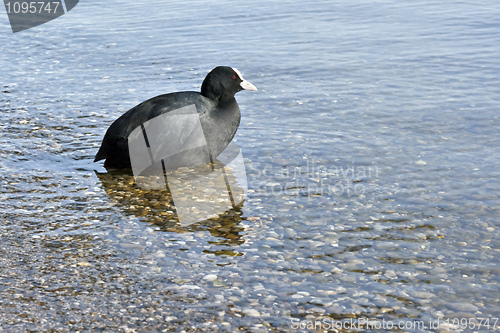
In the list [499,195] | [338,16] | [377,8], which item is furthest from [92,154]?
[377,8]

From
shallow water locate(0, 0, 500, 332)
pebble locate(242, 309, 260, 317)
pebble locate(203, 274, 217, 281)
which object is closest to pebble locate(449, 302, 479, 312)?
shallow water locate(0, 0, 500, 332)

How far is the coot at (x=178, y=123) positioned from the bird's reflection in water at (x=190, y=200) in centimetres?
27

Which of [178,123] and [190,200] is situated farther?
[178,123]

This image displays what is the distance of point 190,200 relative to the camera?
7555mm

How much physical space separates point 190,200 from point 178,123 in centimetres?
110

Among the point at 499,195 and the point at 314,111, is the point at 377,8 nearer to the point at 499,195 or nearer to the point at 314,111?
the point at 314,111

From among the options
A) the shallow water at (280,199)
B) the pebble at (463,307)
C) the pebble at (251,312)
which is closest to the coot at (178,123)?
the shallow water at (280,199)

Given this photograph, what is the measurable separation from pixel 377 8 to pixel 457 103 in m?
9.43

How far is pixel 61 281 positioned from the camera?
5.57m

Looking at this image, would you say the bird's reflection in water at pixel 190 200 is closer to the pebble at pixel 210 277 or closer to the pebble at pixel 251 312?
the pebble at pixel 210 277

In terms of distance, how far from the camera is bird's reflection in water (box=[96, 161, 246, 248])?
22.3 ft

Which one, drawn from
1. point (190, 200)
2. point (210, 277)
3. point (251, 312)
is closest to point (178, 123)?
point (190, 200)

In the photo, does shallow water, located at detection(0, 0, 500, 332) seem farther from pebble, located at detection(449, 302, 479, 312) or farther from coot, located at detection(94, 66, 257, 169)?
coot, located at detection(94, 66, 257, 169)

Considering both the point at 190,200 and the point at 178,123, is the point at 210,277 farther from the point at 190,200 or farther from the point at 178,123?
the point at 178,123
